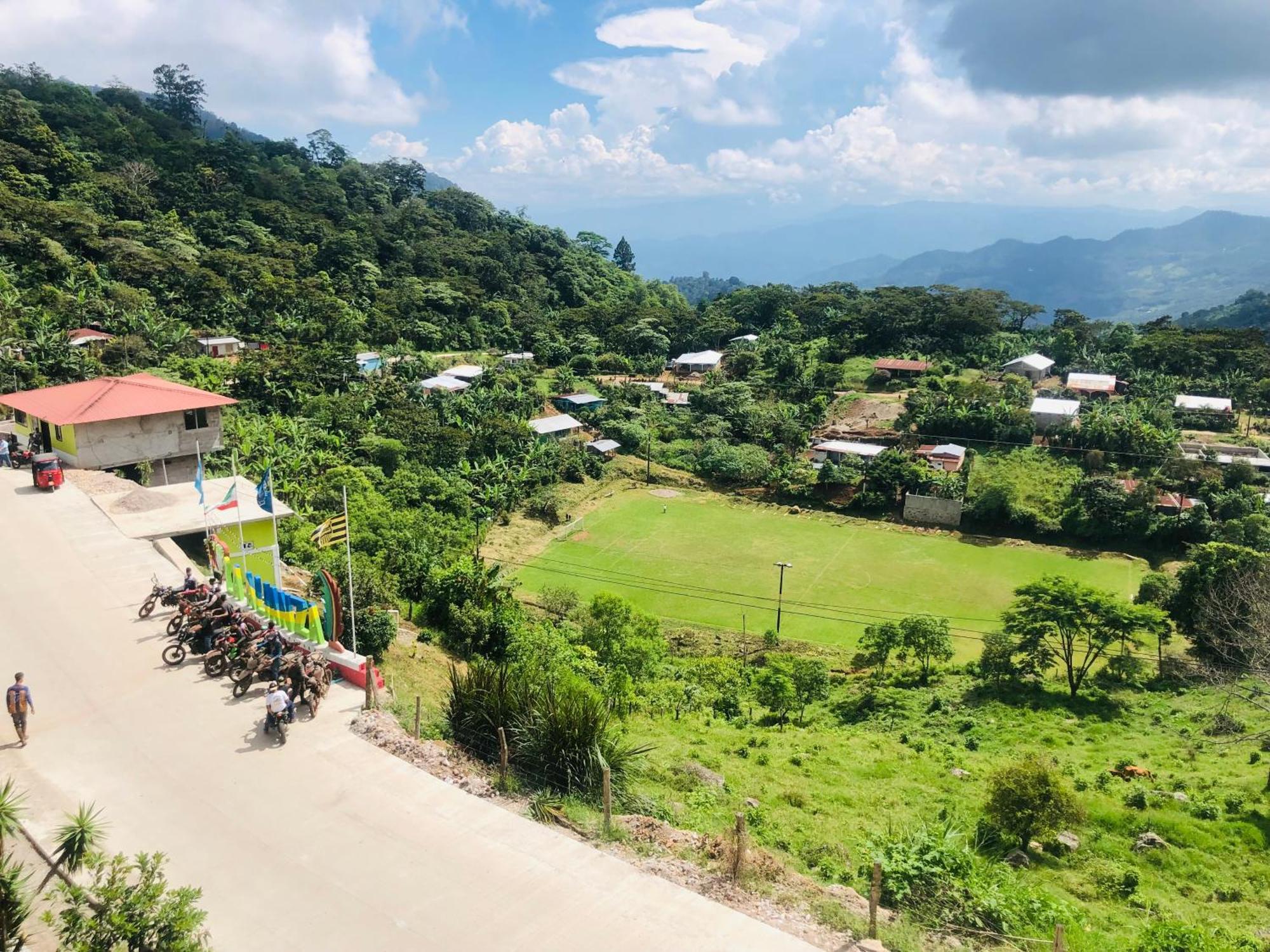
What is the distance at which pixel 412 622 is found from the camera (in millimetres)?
24203

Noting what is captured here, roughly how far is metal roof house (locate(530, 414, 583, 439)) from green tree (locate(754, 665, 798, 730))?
30281 millimetres

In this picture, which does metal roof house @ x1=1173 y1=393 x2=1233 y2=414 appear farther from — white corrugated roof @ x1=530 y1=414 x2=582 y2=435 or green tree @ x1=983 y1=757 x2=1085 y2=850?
green tree @ x1=983 y1=757 x2=1085 y2=850

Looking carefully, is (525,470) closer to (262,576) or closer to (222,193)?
(262,576)

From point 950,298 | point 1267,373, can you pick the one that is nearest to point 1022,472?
point 1267,373

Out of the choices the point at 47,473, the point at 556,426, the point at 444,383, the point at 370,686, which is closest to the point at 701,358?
the point at 556,426

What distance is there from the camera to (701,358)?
7506 centimetres

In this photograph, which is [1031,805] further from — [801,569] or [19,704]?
[801,569]

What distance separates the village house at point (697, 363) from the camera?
243 feet

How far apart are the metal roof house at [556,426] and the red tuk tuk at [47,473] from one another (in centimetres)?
2966

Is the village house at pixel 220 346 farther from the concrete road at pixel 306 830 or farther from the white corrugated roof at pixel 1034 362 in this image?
the white corrugated roof at pixel 1034 362

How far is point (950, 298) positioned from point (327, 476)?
6413cm

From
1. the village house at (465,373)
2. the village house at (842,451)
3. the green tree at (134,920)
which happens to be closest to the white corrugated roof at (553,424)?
the village house at (465,373)

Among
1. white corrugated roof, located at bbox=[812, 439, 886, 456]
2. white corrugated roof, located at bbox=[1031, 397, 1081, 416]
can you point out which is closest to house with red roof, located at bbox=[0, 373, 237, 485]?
white corrugated roof, located at bbox=[812, 439, 886, 456]

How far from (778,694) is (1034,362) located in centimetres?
5307
